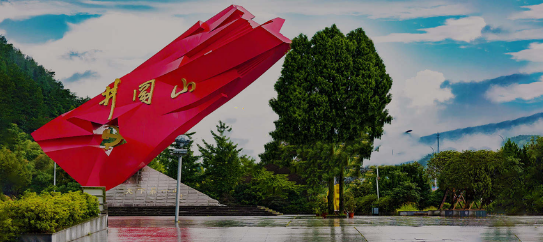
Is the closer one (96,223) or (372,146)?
(96,223)

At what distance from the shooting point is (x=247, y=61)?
66.3 ft

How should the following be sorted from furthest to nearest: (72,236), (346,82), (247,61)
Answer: (346,82)
(247,61)
(72,236)

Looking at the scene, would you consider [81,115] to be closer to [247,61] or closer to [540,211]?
[247,61]

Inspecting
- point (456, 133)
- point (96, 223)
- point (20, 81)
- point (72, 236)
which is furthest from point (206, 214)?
point (456, 133)

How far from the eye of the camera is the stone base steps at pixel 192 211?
26594 mm

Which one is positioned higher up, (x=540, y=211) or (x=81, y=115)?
(x=81, y=115)

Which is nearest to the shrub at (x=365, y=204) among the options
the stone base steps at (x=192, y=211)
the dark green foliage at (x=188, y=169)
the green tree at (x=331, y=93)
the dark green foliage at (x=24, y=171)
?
the stone base steps at (x=192, y=211)

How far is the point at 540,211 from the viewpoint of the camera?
2628cm

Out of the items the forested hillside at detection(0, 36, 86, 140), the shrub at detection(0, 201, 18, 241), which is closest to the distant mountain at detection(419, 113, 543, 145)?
the forested hillside at detection(0, 36, 86, 140)

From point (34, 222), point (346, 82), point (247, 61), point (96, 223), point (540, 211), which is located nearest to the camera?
point (34, 222)

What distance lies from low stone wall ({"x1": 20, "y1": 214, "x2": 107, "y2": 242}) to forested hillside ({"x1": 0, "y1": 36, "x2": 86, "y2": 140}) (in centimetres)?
3330

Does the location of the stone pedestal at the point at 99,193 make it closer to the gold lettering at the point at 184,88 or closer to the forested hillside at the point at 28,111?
the forested hillside at the point at 28,111

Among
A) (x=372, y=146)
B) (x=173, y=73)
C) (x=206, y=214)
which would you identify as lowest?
(x=206, y=214)

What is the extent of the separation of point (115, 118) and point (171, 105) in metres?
2.17
